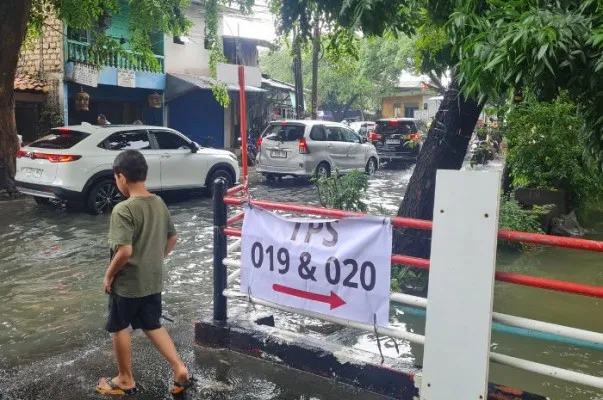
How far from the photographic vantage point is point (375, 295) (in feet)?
Answer: 12.2

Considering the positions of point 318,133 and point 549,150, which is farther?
point 318,133

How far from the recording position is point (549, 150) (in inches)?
407

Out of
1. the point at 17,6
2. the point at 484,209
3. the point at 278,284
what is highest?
the point at 17,6

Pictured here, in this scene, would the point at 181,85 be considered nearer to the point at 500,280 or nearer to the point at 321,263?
the point at 321,263

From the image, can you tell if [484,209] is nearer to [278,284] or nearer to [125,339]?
[278,284]

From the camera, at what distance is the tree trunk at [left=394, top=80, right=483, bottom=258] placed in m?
6.90

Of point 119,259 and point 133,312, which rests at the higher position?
point 119,259

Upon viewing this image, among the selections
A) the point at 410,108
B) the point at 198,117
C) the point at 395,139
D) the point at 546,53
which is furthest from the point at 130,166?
the point at 410,108

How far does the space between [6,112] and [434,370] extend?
1268 cm

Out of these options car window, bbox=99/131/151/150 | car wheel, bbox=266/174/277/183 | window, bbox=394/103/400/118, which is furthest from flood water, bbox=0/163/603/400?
window, bbox=394/103/400/118

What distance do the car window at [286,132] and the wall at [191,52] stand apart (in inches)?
318

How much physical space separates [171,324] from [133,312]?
158cm

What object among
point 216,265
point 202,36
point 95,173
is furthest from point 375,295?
point 202,36

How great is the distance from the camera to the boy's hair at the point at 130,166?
147 inches
